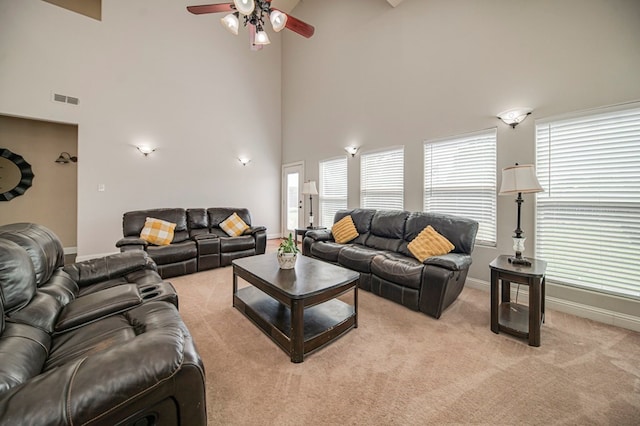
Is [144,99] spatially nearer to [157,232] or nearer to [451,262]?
[157,232]

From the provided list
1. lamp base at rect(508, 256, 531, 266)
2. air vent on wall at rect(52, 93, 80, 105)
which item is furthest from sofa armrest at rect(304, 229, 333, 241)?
air vent on wall at rect(52, 93, 80, 105)

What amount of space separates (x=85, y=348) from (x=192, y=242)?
2959mm

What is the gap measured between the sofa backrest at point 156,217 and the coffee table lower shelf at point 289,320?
7.76 ft

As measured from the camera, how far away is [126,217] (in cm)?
413

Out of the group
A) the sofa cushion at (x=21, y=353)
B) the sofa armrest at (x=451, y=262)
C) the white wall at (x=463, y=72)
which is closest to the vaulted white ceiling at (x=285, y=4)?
the white wall at (x=463, y=72)

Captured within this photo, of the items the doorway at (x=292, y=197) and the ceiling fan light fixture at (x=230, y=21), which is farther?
the doorway at (x=292, y=197)

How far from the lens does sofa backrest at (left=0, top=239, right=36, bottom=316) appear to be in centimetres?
128

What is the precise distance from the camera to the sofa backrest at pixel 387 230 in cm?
360

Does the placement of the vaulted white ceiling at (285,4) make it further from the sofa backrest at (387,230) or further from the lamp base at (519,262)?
the lamp base at (519,262)

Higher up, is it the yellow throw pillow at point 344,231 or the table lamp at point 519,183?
the table lamp at point 519,183

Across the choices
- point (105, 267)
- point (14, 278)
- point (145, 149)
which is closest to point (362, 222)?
point (105, 267)

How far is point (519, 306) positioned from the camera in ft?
8.59

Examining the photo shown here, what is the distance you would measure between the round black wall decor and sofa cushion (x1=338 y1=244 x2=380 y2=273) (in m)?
6.00

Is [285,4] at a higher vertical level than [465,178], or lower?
higher
